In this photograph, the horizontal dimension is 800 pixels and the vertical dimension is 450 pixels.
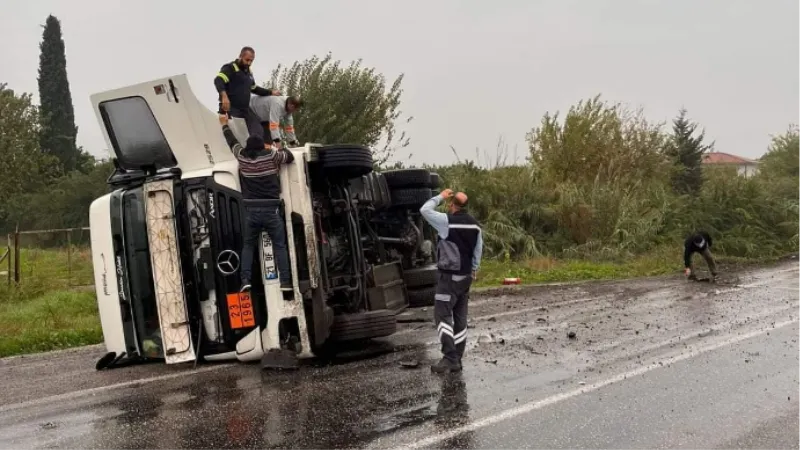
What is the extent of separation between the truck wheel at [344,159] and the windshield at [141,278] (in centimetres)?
166

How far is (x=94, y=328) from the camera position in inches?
381

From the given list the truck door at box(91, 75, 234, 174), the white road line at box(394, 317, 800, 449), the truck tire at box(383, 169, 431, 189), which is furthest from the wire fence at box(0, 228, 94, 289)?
the white road line at box(394, 317, 800, 449)

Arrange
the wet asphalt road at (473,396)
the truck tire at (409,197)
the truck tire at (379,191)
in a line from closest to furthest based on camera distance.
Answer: the wet asphalt road at (473,396)
the truck tire at (379,191)
the truck tire at (409,197)

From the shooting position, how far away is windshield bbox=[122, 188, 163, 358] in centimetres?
657

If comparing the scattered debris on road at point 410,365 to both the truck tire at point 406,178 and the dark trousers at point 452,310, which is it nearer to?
the dark trousers at point 452,310

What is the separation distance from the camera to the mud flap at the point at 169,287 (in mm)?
6523

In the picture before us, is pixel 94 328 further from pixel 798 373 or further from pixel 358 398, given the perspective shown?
Result: pixel 798 373

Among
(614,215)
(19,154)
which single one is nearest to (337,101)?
(614,215)

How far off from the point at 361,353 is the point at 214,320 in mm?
1480

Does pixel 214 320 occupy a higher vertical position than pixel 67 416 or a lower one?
higher

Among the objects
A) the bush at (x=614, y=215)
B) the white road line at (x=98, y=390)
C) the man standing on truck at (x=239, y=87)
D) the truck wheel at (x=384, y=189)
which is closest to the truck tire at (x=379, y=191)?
the truck wheel at (x=384, y=189)

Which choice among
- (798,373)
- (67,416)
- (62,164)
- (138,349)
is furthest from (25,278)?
(62,164)

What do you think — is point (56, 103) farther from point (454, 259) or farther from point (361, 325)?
point (454, 259)

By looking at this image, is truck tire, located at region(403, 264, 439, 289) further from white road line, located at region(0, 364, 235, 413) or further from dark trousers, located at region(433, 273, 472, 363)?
white road line, located at region(0, 364, 235, 413)
